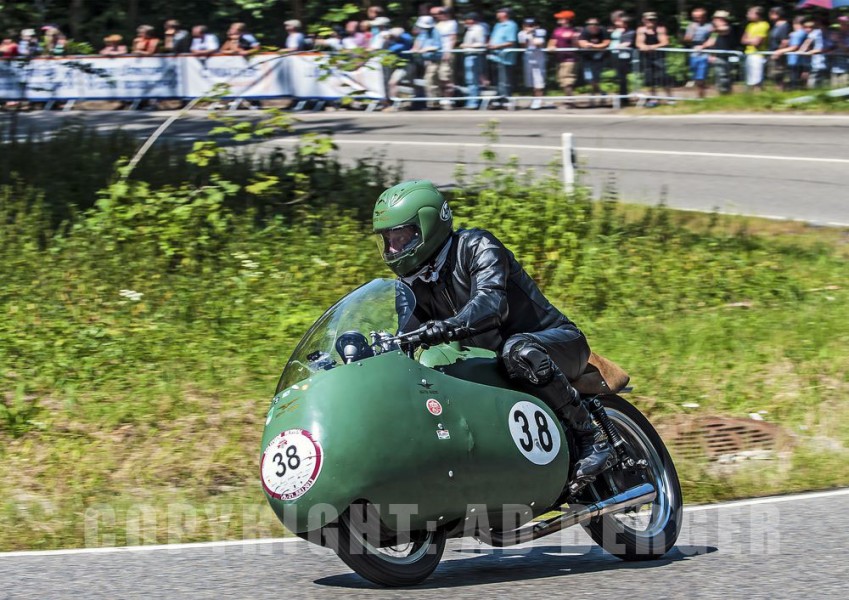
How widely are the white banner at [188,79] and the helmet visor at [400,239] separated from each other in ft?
55.3

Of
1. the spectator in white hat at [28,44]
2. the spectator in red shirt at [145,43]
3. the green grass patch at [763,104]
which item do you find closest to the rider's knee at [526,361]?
the spectator in white hat at [28,44]

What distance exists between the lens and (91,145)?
15180 millimetres

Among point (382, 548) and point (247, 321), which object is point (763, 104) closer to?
point (247, 321)

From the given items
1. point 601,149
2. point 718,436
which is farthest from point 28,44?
point 718,436

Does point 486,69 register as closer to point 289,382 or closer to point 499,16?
point 499,16

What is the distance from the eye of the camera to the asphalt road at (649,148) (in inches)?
631

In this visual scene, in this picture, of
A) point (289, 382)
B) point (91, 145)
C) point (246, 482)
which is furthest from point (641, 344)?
point (91, 145)

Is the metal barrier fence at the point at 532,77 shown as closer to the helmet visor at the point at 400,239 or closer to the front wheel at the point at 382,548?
the helmet visor at the point at 400,239

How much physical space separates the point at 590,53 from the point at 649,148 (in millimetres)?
4552

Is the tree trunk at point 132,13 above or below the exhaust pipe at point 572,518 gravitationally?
above

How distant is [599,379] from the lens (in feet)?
19.5

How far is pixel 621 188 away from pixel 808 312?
223 inches

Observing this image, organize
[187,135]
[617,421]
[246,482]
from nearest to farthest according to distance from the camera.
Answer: [617,421] < [246,482] < [187,135]

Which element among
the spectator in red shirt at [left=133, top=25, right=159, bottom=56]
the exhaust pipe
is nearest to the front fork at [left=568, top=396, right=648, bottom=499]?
the exhaust pipe
